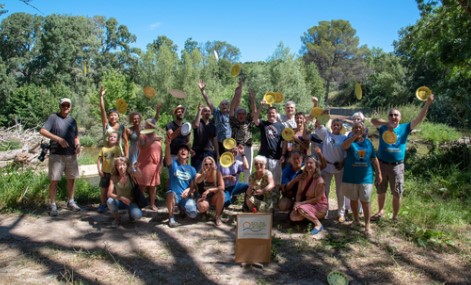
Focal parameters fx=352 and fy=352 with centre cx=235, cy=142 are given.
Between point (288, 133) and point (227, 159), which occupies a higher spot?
point (288, 133)

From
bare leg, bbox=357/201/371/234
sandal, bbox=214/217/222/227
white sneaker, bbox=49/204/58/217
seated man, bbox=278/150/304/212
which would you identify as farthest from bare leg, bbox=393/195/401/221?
white sneaker, bbox=49/204/58/217

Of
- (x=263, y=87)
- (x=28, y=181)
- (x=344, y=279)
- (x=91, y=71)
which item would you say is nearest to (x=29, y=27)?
(x=91, y=71)

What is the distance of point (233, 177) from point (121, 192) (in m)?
1.54

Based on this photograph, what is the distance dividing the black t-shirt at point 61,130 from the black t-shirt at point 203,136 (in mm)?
1705

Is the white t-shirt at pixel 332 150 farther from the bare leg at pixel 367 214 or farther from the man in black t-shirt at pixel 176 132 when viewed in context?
the man in black t-shirt at pixel 176 132

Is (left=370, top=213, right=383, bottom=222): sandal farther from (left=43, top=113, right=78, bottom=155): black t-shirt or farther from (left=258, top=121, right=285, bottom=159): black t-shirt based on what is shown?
(left=43, top=113, right=78, bottom=155): black t-shirt

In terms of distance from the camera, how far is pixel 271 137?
5156mm

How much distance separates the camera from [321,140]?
5.05 m

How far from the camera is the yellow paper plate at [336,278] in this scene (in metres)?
3.32

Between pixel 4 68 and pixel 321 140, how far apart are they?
29029 mm

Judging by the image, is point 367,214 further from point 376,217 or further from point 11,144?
point 11,144

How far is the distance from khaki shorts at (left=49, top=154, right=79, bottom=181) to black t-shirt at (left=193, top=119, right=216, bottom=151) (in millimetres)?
1727

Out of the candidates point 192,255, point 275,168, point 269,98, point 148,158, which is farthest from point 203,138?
point 192,255

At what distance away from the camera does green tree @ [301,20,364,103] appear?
146ft
